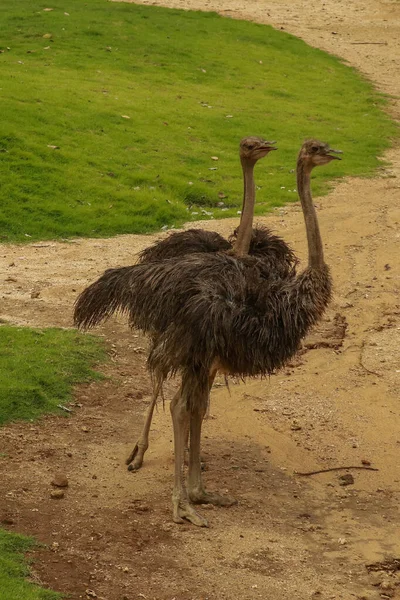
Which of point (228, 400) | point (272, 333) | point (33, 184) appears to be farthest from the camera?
point (33, 184)

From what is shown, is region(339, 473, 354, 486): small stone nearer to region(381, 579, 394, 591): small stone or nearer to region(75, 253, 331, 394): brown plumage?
region(75, 253, 331, 394): brown plumage

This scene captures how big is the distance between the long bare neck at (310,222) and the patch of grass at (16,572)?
2.44 meters

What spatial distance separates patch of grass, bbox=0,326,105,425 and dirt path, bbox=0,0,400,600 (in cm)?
18

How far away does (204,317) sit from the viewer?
6.18 meters

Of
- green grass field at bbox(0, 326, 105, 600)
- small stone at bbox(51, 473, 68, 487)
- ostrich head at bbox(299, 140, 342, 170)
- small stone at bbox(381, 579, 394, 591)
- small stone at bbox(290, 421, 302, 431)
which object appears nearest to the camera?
small stone at bbox(381, 579, 394, 591)

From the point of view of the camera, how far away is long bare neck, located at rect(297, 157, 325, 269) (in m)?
6.65

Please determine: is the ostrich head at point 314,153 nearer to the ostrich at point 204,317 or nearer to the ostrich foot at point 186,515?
the ostrich at point 204,317

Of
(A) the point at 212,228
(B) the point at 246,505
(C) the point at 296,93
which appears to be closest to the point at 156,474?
(B) the point at 246,505

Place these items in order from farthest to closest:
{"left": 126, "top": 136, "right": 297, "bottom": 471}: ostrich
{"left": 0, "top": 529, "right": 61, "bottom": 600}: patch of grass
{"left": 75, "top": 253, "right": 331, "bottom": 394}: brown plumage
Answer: {"left": 126, "top": 136, "right": 297, "bottom": 471}: ostrich → {"left": 75, "top": 253, "right": 331, "bottom": 394}: brown plumage → {"left": 0, "top": 529, "right": 61, "bottom": 600}: patch of grass

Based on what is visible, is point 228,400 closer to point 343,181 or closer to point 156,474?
point 156,474

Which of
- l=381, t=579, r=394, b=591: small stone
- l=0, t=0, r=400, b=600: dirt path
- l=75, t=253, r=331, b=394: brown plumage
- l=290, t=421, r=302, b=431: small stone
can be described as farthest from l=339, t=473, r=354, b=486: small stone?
l=381, t=579, r=394, b=591: small stone

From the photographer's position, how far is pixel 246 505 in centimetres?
658

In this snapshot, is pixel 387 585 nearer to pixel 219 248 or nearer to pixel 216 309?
pixel 216 309

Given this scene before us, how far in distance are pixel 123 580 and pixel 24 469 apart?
1.44m
